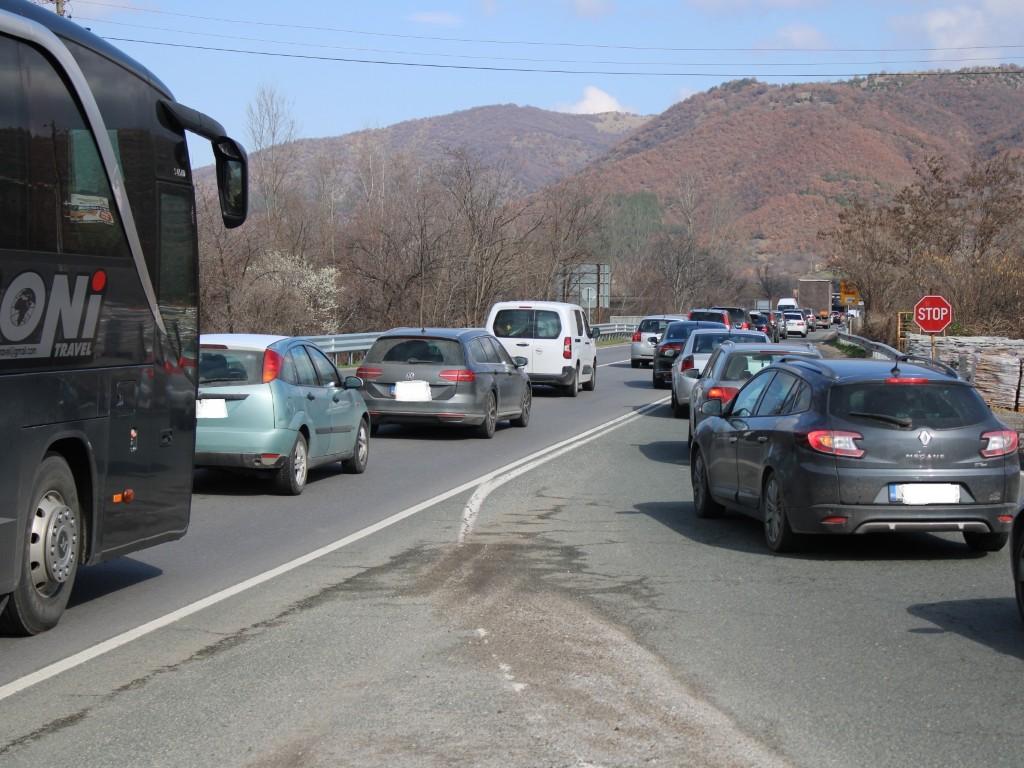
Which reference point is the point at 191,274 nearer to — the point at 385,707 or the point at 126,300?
the point at 126,300

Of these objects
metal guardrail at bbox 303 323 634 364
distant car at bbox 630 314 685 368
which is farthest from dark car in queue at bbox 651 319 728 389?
distant car at bbox 630 314 685 368

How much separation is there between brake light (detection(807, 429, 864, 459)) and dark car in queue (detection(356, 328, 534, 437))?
10.3m

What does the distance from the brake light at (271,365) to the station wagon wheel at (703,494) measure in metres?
4.38

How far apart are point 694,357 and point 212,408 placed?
12.7 meters

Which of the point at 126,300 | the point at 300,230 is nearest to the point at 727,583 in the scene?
the point at 126,300

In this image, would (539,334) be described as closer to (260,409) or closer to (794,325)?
(260,409)

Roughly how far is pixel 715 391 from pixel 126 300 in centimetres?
1107

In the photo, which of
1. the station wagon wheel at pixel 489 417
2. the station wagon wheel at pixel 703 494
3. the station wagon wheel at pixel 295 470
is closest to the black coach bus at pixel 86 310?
the station wagon wheel at pixel 295 470

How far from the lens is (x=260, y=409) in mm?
13477

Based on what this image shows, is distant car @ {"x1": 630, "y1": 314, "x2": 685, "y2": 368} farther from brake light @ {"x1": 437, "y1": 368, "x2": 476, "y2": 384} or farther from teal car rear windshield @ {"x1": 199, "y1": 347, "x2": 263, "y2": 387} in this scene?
teal car rear windshield @ {"x1": 199, "y1": 347, "x2": 263, "y2": 387}

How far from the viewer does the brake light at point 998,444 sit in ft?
32.6

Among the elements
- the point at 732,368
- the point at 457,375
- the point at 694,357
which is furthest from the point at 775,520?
the point at 694,357

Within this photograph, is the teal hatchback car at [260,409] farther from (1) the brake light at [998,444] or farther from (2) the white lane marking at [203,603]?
(1) the brake light at [998,444]

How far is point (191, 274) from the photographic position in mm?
9555
